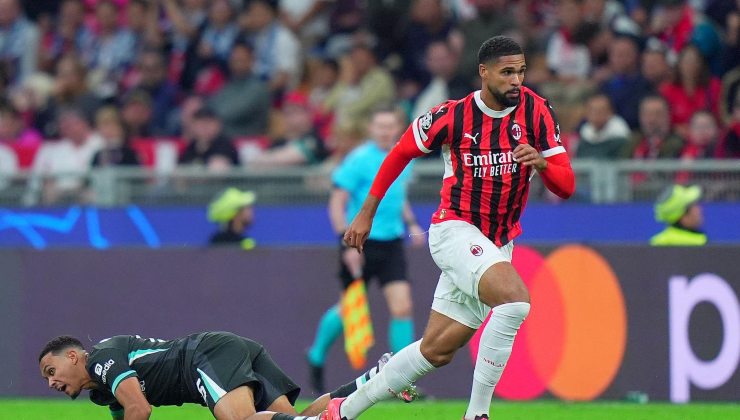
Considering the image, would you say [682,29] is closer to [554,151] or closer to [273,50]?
[273,50]

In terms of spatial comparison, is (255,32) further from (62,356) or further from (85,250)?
(62,356)

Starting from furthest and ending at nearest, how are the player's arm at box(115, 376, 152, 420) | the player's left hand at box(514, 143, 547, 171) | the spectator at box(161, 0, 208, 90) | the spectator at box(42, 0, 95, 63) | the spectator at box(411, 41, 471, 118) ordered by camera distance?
1. the spectator at box(42, 0, 95, 63)
2. the spectator at box(161, 0, 208, 90)
3. the spectator at box(411, 41, 471, 118)
4. the player's left hand at box(514, 143, 547, 171)
5. the player's arm at box(115, 376, 152, 420)

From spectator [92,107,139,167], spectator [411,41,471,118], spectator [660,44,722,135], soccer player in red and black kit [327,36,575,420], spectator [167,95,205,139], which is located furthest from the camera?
spectator [167,95,205,139]

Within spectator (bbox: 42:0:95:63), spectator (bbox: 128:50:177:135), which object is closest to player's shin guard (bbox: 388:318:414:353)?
spectator (bbox: 128:50:177:135)

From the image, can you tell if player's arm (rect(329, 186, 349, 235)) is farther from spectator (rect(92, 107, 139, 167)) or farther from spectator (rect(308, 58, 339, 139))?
spectator (rect(308, 58, 339, 139))

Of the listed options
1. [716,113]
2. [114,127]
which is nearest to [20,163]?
[114,127]

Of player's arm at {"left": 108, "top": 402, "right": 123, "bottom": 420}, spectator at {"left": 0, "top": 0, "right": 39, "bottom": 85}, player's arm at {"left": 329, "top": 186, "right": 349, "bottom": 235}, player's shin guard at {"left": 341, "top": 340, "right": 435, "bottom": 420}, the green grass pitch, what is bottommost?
the green grass pitch

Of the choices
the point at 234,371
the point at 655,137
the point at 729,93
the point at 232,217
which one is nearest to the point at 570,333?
the point at 655,137

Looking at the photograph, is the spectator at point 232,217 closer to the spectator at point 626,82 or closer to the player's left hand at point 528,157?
the spectator at point 626,82

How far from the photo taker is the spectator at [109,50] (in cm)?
1883

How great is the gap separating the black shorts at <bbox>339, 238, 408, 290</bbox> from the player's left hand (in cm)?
402

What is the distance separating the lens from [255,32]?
1766 centimetres

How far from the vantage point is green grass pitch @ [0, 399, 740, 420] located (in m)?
10.2

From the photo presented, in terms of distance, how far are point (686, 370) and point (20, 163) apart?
29.4ft
